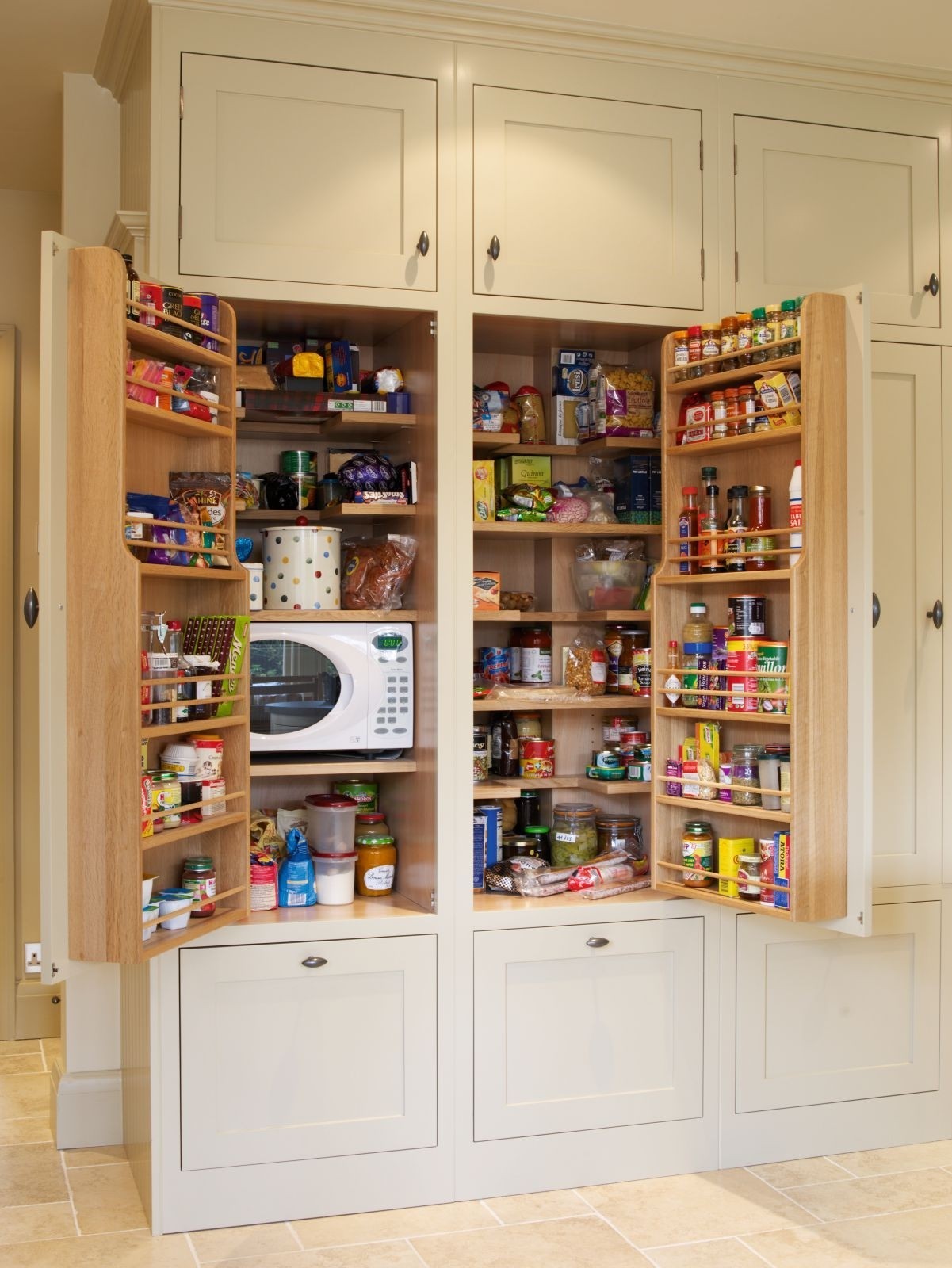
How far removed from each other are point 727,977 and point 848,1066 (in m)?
0.42

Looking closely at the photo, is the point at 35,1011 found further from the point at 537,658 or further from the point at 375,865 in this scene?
the point at 537,658

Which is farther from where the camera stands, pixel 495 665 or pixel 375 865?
pixel 495 665

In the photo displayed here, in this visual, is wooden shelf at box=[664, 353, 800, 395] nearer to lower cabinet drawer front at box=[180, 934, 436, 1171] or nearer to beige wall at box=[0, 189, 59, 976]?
lower cabinet drawer front at box=[180, 934, 436, 1171]

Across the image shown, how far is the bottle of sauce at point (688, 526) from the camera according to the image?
2.93 m

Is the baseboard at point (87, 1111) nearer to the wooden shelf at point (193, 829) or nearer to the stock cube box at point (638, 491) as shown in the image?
the wooden shelf at point (193, 829)

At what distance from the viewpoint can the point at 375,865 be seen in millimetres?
2947

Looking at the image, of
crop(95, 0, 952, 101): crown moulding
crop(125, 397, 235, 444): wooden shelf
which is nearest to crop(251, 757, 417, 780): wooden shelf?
crop(125, 397, 235, 444): wooden shelf

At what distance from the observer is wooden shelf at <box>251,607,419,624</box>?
9.16ft

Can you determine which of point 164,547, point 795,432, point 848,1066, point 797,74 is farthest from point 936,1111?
point 797,74

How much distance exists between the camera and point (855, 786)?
2.68 meters

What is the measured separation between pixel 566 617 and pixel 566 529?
23 centimetres

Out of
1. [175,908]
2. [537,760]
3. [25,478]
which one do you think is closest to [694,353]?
[537,760]

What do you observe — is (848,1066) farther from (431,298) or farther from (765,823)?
(431,298)

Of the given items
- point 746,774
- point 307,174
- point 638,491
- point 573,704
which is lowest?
point 746,774
